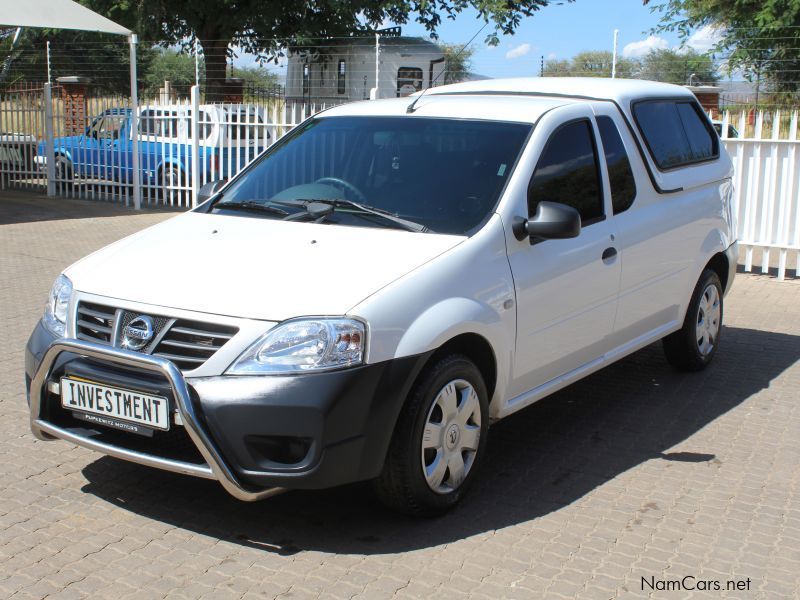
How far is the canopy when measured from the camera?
15.8 m

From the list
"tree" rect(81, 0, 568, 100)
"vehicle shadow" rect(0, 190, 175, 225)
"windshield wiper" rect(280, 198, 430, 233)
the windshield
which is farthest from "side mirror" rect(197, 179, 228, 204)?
"tree" rect(81, 0, 568, 100)

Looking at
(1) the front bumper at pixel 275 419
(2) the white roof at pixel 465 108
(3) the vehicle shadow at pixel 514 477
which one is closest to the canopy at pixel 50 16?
(2) the white roof at pixel 465 108

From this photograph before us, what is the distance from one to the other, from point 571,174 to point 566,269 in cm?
57

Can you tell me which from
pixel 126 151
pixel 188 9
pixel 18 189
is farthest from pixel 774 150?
pixel 188 9

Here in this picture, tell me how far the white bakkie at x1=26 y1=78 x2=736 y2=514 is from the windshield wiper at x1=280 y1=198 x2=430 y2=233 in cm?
2

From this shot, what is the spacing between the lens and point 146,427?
3.90 meters

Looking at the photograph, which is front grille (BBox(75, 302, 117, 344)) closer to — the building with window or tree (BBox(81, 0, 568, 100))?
the building with window

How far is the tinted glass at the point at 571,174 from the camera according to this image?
4.93m

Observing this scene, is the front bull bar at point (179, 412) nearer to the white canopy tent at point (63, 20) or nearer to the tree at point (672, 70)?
the white canopy tent at point (63, 20)

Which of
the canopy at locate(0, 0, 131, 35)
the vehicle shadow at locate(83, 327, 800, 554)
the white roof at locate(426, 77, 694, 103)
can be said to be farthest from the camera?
the canopy at locate(0, 0, 131, 35)

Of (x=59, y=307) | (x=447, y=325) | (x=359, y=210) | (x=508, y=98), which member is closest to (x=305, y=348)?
(x=447, y=325)

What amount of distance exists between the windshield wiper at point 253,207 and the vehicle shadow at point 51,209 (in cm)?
1076

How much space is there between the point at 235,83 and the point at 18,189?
746cm

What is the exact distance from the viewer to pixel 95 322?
13.7 feet
